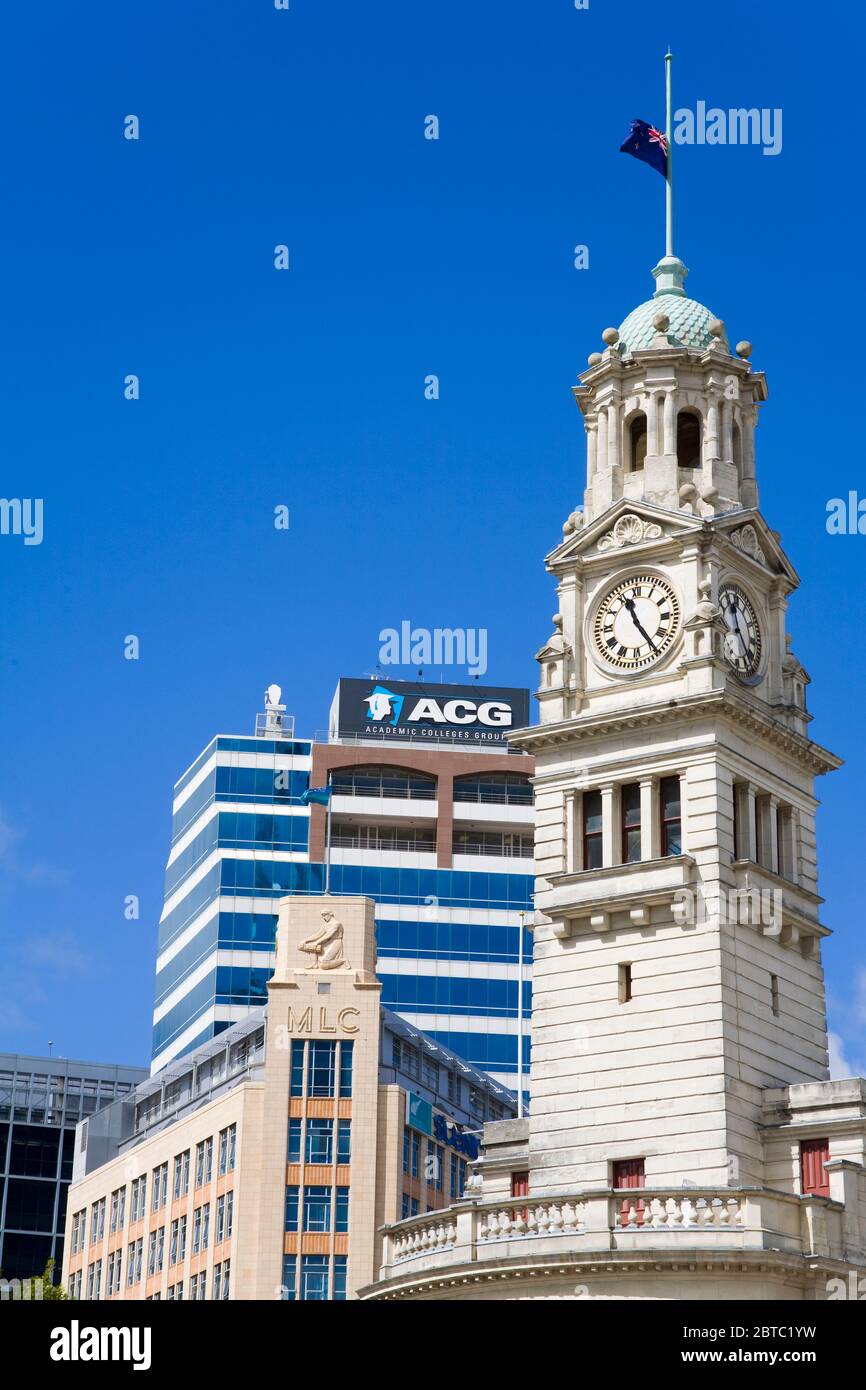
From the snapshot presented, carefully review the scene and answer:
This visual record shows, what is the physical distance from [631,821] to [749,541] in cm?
976

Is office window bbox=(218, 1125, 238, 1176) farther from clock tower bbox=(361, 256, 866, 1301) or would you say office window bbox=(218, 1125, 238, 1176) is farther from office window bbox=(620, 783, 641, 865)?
office window bbox=(620, 783, 641, 865)

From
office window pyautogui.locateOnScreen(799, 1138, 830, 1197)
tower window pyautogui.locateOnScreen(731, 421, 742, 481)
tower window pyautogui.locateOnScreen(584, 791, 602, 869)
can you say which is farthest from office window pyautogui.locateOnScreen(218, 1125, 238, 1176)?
office window pyautogui.locateOnScreen(799, 1138, 830, 1197)

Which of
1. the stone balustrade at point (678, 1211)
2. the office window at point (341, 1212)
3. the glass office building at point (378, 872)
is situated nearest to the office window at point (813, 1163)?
the stone balustrade at point (678, 1211)

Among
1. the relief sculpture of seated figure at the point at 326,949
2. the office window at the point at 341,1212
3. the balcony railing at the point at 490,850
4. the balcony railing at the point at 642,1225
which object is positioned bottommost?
the balcony railing at the point at 642,1225

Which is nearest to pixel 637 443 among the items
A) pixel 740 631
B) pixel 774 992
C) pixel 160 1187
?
pixel 740 631

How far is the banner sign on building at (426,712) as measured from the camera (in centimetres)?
16075

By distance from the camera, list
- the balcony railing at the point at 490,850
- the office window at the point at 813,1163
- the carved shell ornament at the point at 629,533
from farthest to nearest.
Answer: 1. the balcony railing at the point at 490,850
2. the carved shell ornament at the point at 629,533
3. the office window at the point at 813,1163

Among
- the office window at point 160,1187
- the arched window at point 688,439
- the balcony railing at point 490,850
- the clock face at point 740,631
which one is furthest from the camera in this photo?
the balcony railing at point 490,850

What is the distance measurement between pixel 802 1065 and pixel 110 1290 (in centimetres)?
6579

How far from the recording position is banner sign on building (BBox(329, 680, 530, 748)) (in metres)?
161

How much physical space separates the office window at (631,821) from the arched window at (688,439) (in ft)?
36.0

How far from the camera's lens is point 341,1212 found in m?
109

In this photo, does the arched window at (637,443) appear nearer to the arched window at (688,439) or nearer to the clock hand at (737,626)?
the arched window at (688,439)
